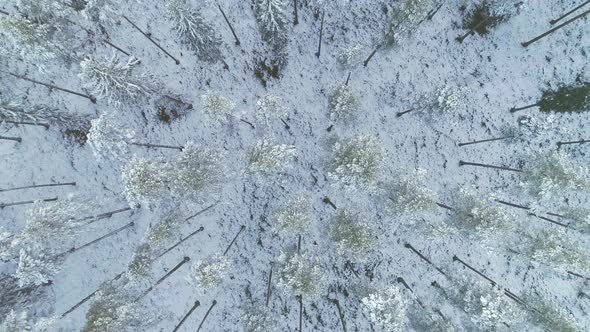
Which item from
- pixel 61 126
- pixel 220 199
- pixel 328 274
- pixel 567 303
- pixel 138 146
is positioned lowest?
pixel 567 303

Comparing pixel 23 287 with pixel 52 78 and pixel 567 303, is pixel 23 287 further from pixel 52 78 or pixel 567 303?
pixel 567 303

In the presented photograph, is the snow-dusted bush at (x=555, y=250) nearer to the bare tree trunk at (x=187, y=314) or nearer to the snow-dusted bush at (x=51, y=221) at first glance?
the bare tree trunk at (x=187, y=314)

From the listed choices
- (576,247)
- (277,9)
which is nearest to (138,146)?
(277,9)

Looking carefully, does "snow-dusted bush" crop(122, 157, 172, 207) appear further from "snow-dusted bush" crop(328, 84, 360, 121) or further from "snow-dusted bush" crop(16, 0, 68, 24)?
"snow-dusted bush" crop(328, 84, 360, 121)

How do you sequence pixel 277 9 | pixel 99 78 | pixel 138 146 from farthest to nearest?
1. pixel 138 146
2. pixel 277 9
3. pixel 99 78

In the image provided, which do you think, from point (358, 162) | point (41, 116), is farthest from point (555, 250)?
point (41, 116)

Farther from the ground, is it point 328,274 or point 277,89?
point 277,89

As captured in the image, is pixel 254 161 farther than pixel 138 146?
No

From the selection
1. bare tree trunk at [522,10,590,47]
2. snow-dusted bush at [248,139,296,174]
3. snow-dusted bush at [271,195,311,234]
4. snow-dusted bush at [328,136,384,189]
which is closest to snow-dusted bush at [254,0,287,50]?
snow-dusted bush at [248,139,296,174]

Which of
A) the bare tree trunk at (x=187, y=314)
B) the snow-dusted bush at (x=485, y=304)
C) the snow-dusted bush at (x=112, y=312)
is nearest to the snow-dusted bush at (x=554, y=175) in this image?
the snow-dusted bush at (x=485, y=304)
